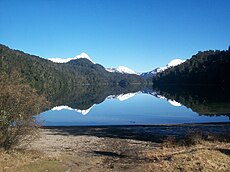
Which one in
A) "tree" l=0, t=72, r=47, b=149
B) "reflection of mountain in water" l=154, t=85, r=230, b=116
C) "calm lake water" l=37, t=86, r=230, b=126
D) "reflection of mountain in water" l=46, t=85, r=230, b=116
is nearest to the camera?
"tree" l=0, t=72, r=47, b=149

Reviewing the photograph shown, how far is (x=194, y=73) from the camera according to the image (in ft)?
597

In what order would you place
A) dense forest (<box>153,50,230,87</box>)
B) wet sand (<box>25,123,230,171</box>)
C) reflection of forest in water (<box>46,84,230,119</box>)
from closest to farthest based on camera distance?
wet sand (<box>25,123,230,171</box>) → reflection of forest in water (<box>46,84,230,119</box>) → dense forest (<box>153,50,230,87</box>)

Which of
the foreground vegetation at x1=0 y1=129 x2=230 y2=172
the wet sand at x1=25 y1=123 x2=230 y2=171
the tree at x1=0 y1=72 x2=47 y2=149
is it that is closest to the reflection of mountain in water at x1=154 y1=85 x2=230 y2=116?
the wet sand at x1=25 y1=123 x2=230 y2=171

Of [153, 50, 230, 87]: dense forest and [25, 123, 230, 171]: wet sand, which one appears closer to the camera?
[25, 123, 230, 171]: wet sand

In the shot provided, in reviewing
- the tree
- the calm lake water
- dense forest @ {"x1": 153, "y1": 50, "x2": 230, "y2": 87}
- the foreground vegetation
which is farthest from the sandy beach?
dense forest @ {"x1": 153, "y1": 50, "x2": 230, "y2": 87}

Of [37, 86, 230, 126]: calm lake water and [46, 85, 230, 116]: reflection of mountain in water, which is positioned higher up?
[46, 85, 230, 116]: reflection of mountain in water

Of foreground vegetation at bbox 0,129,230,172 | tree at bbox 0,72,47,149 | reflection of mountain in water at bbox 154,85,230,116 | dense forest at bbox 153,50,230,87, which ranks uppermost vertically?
dense forest at bbox 153,50,230,87

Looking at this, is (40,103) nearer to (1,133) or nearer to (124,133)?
(1,133)

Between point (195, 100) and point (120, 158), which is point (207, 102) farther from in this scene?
point (120, 158)

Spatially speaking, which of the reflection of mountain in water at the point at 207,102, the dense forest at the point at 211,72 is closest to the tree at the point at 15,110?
the reflection of mountain in water at the point at 207,102

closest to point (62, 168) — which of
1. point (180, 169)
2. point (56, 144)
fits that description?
point (180, 169)

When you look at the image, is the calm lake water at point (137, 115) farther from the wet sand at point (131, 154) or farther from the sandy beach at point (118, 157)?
the sandy beach at point (118, 157)

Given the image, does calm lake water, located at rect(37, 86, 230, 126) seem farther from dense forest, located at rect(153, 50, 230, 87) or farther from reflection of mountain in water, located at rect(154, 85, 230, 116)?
dense forest, located at rect(153, 50, 230, 87)

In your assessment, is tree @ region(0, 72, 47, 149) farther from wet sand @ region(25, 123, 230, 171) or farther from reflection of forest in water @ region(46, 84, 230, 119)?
reflection of forest in water @ region(46, 84, 230, 119)
